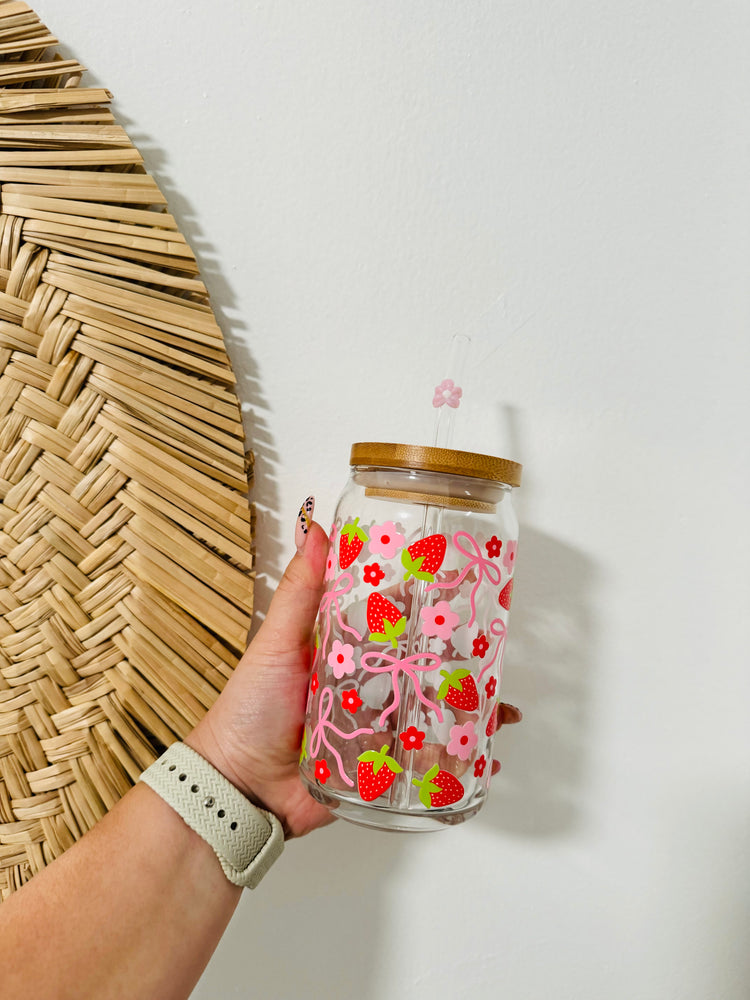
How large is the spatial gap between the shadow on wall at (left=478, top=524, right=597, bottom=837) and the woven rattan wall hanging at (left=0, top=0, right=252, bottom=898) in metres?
0.29

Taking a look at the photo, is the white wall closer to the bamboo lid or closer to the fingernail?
the fingernail

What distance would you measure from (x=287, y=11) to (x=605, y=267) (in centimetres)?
38

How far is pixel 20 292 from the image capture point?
2.03 feet

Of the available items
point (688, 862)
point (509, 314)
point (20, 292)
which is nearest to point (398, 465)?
point (509, 314)

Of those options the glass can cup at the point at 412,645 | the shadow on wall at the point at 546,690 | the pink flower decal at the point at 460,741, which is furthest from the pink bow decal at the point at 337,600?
the shadow on wall at the point at 546,690

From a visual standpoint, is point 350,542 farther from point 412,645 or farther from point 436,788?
point 436,788

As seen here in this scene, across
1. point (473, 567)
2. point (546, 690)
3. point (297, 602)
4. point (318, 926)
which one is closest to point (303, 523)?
point (297, 602)

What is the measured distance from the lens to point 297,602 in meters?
0.62

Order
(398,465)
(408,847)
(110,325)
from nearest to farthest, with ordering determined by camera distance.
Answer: (398,465), (110,325), (408,847)

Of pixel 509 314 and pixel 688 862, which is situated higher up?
pixel 509 314

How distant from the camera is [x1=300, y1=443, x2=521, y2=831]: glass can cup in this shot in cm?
53

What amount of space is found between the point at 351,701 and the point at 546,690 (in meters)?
0.26

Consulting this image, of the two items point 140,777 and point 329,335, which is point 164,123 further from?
point 140,777

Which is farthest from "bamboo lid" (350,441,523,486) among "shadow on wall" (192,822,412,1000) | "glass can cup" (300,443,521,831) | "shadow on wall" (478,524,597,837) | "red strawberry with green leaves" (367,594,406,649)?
"shadow on wall" (192,822,412,1000)
